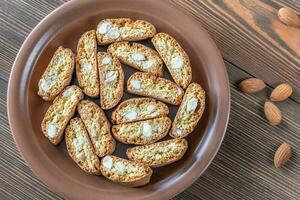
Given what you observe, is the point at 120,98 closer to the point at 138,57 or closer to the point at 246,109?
the point at 138,57

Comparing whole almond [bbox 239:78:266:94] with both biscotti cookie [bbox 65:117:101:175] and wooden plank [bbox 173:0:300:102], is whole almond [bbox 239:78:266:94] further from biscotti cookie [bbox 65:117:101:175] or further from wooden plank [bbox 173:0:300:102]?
biscotti cookie [bbox 65:117:101:175]

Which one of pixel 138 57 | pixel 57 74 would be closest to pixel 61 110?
pixel 57 74

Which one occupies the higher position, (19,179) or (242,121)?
(242,121)

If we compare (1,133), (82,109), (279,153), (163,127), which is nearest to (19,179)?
(1,133)

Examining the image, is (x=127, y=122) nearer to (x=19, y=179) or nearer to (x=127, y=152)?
(x=127, y=152)

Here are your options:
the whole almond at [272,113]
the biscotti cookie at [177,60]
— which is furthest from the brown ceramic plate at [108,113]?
the whole almond at [272,113]
